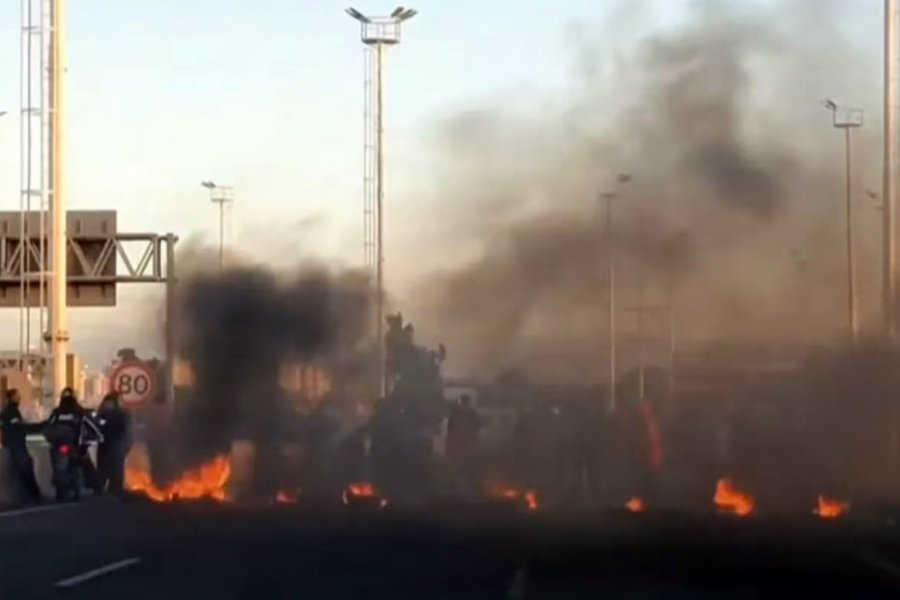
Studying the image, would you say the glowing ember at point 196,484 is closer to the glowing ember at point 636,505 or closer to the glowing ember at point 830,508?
the glowing ember at point 636,505

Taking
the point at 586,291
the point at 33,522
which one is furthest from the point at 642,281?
the point at 33,522

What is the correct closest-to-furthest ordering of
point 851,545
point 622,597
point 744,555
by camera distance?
point 622,597 < point 744,555 < point 851,545

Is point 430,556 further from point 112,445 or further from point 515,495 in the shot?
point 515,495

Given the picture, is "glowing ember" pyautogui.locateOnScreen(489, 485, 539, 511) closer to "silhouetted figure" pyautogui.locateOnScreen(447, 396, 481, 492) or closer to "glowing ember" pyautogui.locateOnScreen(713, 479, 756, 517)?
"silhouetted figure" pyautogui.locateOnScreen(447, 396, 481, 492)

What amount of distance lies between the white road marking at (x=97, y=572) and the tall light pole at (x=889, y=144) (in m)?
21.2

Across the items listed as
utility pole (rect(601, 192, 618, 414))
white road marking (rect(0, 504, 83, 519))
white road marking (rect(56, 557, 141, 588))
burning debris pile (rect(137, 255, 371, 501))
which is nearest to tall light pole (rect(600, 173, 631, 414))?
utility pole (rect(601, 192, 618, 414))

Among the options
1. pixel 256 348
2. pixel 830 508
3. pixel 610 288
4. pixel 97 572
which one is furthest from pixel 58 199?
pixel 97 572

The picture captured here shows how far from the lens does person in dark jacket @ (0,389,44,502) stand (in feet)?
106

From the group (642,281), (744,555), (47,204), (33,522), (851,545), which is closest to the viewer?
(744,555)

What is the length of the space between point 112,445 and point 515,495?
274 inches

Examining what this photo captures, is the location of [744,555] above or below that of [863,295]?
below

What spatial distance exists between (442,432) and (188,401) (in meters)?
5.21

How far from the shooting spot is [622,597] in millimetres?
16188

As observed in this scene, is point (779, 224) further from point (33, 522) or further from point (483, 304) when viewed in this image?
point (33, 522)
